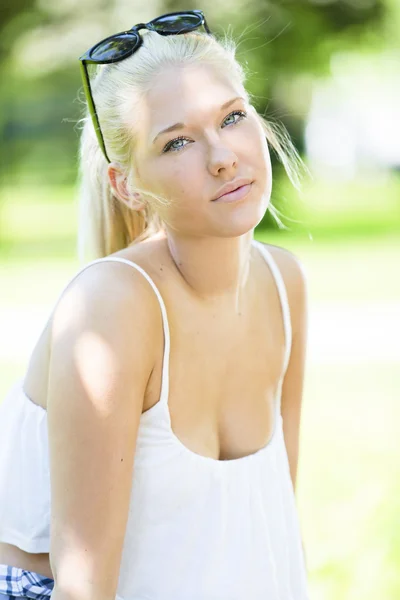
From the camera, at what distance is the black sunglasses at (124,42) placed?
2.25 meters

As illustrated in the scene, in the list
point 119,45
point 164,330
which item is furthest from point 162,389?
point 119,45

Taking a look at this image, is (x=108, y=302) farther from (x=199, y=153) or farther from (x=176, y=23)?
(x=176, y=23)

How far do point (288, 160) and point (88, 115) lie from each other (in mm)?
555

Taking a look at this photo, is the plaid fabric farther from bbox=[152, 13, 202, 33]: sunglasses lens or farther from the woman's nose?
bbox=[152, 13, 202, 33]: sunglasses lens

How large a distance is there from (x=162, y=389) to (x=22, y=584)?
53cm

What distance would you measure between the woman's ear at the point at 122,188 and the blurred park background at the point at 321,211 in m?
0.54

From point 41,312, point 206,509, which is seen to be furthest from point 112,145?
point 41,312

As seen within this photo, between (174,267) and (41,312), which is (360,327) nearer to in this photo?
(41,312)

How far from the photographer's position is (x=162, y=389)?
210 cm

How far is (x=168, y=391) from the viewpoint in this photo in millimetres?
2133

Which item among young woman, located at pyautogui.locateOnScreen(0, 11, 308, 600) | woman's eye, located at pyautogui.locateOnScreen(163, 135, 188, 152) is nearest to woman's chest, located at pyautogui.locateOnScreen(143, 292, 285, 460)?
young woman, located at pyautogui.locateOnScreen(0, 11, 308, 600)

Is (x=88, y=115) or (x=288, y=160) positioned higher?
(x=88, y=115)

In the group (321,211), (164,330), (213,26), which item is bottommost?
(321,211)

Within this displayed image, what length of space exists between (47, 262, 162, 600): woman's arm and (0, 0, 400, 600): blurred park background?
1.04 metres
